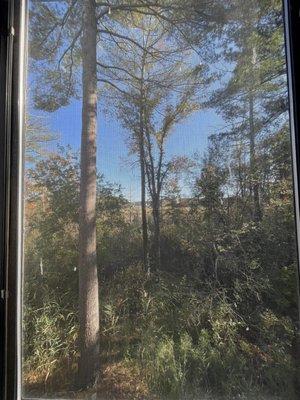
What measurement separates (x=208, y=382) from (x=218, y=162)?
3.07 feet

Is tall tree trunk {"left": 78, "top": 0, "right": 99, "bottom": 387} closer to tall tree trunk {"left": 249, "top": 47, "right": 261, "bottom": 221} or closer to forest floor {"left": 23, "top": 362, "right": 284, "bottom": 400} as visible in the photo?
forest floor {"left": 23, "top": 362, "right": 284, "bottom": 400}

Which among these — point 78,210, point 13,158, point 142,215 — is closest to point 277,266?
point 142,215

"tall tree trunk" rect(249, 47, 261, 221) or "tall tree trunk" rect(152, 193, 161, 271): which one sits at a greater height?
"tall tree trunk" rect(249, 47, 261, 221)

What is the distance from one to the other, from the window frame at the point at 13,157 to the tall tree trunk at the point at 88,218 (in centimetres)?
28

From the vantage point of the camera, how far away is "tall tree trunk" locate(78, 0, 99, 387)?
145 cm

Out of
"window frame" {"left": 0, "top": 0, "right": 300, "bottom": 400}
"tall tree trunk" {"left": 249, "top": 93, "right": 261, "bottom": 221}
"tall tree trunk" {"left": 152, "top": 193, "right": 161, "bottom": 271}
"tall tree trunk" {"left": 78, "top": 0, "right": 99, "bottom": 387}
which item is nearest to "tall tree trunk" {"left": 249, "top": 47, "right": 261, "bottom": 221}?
"tall tree trunk" {"left": 249, "top": 93, "right": 261, "bottom": 221}

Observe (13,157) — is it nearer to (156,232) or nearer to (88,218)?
(88,218)

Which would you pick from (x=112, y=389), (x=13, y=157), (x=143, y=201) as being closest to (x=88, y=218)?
(x=143, y=201)

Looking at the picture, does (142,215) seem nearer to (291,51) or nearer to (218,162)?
(218,162)

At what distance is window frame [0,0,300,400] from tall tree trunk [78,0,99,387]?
11.2 inches

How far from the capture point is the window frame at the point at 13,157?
1424 mm

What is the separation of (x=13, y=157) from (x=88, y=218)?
1.49ft

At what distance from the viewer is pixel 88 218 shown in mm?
1523

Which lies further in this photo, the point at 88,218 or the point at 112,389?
the point at 88,218
